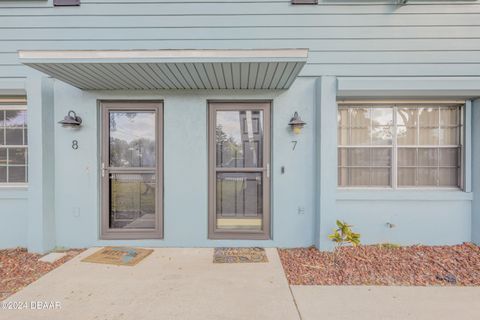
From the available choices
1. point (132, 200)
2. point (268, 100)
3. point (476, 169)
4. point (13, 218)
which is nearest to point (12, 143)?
point (13, 218)

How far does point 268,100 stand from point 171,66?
60.6 inches

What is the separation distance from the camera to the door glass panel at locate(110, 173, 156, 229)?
408 cm

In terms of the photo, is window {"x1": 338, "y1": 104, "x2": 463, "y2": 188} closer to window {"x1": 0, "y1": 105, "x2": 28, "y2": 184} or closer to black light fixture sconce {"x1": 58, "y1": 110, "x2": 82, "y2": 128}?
black light fixture sconce {"x1": 58, "y1": 110, "x2": 82, "y2": 128}

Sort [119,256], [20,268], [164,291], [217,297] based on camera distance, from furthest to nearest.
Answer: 1. [119,256]
2. [20,268]
3. [164,291]
4. [217,297]

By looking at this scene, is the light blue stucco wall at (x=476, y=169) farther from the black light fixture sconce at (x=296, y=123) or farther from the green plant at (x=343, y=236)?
the black light fixture sconce at (x=296, y=123)

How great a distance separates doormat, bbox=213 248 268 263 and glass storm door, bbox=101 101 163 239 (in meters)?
1.03

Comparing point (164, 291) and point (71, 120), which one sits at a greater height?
point (71, 120)

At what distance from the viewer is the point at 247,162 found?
160 inches

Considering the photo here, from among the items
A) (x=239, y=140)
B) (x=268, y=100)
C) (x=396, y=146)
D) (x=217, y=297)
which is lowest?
(x=217, y=297)

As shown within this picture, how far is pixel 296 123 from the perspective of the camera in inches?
147

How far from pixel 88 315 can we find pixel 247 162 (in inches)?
104

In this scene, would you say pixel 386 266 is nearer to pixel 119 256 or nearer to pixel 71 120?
pixel 119 256

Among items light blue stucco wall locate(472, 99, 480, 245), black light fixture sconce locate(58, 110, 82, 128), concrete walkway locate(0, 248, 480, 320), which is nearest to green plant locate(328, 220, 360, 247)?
concrete walkway locate(0, 248, 480, 320)

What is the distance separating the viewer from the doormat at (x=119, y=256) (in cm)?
346
